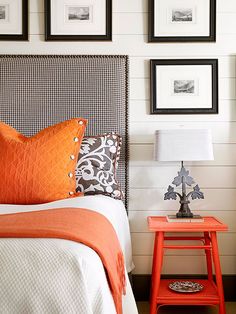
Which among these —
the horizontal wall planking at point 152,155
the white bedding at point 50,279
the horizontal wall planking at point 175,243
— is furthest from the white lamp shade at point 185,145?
the white bedding at point 50,279

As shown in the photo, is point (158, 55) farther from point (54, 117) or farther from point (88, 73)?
point (54, 117)

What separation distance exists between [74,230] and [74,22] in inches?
80.5

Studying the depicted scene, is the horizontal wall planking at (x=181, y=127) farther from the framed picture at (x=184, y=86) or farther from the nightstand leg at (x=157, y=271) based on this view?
the nightstand leg at (x=157, y=271)

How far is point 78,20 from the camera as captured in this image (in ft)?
10.6

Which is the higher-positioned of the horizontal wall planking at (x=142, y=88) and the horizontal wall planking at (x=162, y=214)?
the horizontal wall planking at (x=142, y=88)

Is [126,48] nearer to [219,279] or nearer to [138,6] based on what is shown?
[138,6]

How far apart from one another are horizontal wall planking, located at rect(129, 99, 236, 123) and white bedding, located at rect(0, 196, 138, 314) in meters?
1.86

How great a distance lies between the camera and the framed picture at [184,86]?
Answer: 3205 mm

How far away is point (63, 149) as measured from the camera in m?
2.60

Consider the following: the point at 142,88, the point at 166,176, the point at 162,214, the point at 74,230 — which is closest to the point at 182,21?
the point at 142,88

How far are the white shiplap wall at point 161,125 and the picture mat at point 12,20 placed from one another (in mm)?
84

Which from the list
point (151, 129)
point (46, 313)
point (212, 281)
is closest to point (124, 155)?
point (151, 129)

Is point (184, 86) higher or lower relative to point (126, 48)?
lower

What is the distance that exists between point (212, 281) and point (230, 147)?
87 centimetres
